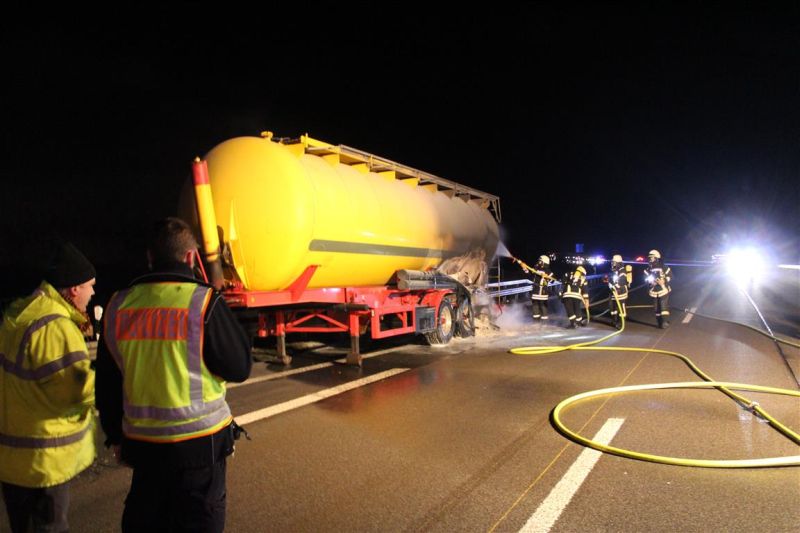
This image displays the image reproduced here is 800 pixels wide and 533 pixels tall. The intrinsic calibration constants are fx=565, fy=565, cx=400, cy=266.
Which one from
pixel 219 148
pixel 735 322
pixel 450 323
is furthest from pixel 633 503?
pixel 735 322

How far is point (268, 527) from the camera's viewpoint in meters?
3.59

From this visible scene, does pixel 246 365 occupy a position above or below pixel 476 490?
above

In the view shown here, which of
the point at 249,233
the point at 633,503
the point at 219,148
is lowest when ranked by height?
the point at 633,503

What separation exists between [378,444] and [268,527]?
67.5 inches

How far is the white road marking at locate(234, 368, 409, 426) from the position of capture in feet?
20.0

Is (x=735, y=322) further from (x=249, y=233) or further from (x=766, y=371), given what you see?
(x=249, y=233)

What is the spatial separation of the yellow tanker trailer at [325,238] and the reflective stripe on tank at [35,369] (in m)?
4.80

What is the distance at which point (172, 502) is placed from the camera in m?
2.25

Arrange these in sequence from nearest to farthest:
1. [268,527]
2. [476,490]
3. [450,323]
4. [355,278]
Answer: [268,527] → [476,490] → [355,278] → [450,323]

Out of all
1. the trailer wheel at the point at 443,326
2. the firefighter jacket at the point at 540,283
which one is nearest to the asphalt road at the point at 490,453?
the trailer wheel at the point at 443,326

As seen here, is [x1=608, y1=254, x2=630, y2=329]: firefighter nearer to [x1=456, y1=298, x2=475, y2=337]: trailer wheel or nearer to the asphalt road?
[x1=456, y1=298, x2=475, y2=337]: trailer wheel

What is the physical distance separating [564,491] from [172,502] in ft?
9.32

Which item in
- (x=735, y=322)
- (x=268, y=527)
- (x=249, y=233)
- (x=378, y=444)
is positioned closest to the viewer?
(x=268, y=527)

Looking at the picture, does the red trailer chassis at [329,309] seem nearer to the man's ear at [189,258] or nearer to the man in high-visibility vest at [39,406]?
the man in high-visibility vest at [39,406]
